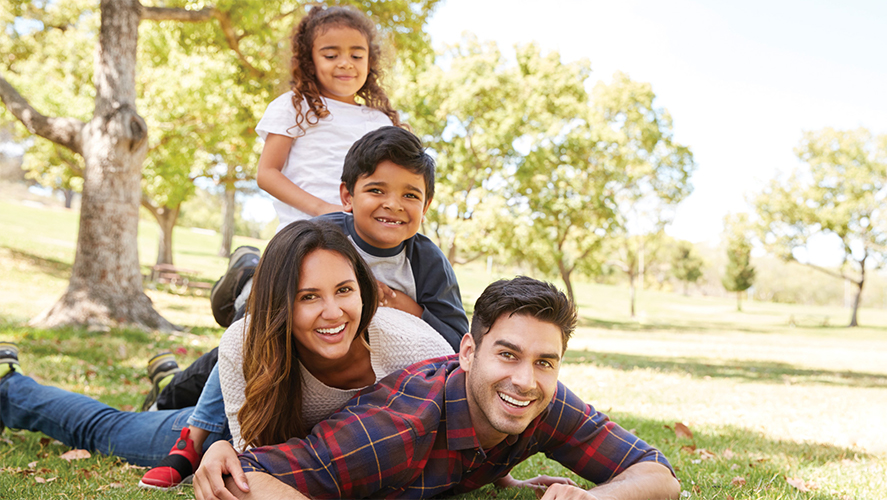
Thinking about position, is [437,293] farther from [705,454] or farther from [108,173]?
[108,173]

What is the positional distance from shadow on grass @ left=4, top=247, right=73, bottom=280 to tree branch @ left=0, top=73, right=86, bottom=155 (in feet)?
→ 33.5

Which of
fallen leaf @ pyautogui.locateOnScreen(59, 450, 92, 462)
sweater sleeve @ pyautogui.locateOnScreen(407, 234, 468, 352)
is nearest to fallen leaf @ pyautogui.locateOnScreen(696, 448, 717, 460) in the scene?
sweater sleeve @ pyautogui.locateOnScreen(407, 234, 468, 352)

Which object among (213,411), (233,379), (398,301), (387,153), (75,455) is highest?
(387,153)

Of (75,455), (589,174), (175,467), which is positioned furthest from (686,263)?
(175,467)

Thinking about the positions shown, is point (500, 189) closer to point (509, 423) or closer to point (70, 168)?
point (70, 168)

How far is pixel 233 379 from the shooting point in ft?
Answer: 8.73

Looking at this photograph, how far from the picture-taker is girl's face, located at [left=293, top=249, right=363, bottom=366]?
99.7 inches

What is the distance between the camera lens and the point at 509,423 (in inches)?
93.0

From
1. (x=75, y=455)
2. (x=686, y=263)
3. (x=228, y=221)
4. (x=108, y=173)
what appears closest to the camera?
(x=75, y=455)

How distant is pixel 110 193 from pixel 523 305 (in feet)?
25.5

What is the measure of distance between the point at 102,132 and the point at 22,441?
569cm

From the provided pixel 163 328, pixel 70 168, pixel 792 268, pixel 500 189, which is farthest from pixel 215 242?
pixel 792 268

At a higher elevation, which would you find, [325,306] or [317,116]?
Answer: [317,116]

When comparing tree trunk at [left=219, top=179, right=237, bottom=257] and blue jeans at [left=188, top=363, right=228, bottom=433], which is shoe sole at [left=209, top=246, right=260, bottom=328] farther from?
tree trunk at [left=219, top=179, right=237, bottom=257]
